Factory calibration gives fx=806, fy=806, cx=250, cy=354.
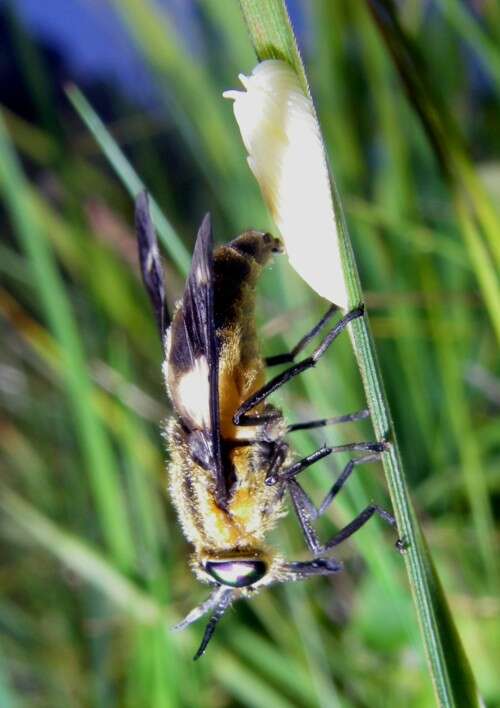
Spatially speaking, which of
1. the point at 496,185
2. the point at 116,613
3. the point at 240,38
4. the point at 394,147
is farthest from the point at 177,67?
the point at 116,613

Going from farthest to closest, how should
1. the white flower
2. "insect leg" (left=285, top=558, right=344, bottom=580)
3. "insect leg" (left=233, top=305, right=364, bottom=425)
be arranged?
"insect leg" (left=285, top=558, right=344, bottom=580), "insect leg" (left=233, top=305, right=364, bottom=425), the white flower

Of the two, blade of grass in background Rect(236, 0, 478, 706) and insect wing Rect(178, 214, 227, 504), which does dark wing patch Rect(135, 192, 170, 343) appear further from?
blade of grass in background Rect(236, 0, 478, 706)

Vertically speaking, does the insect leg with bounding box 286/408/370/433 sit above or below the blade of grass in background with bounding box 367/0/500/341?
below

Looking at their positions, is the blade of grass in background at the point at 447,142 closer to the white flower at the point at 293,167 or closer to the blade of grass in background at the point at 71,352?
the white flower at the point at 293,167

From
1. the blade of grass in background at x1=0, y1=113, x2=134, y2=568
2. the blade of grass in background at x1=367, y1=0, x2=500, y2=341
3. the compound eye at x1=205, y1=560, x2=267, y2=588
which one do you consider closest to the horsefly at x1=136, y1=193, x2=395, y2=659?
the compound eye at x1=205, y1=560, x2=267, y2=588

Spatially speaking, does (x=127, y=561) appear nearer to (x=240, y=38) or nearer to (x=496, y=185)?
(x=496, y=185)

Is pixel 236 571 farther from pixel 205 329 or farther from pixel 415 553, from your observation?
pixel 415 553

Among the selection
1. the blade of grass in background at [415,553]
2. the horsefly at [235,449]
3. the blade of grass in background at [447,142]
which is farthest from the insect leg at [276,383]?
the blade of grass in background at [415,553]
